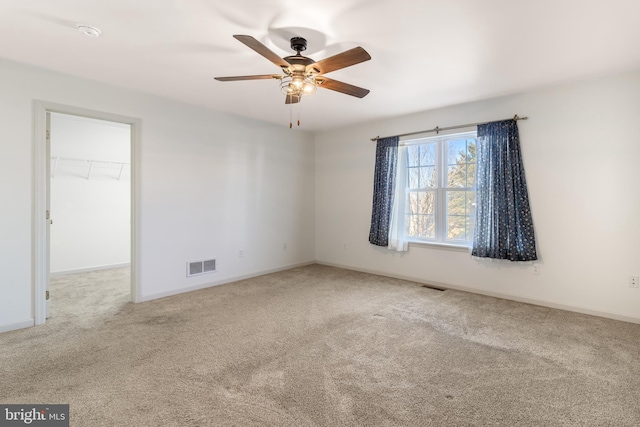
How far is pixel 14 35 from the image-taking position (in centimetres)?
248

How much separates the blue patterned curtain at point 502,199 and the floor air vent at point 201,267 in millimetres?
3589

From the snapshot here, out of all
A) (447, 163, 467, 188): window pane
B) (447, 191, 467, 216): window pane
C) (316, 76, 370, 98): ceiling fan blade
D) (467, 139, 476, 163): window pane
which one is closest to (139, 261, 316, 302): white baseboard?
(447, 191, 467, 216): window pane

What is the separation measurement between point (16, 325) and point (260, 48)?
343 cm

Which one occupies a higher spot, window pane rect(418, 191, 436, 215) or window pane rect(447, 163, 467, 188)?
window pane rect(447, 163, 467, 188)

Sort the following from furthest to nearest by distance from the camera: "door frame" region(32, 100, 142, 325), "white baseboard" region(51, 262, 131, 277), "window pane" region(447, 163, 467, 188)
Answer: "white baseboard" region(51, 262, 131, 277), "window pane" region(447, 163, 467, 188), "door frame" region(32, 100, 142, 325)

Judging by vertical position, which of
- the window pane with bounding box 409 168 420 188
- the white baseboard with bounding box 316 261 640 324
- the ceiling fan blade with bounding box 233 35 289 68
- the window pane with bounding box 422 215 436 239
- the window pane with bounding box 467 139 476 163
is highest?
the ceiling fan blade with bounding box 233 35 289 68

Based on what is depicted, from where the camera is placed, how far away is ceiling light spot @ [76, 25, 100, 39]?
2.34 m

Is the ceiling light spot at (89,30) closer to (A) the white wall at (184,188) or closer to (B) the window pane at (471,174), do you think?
(A) the white wall at (184,188)

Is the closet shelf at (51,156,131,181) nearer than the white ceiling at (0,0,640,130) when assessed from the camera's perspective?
No

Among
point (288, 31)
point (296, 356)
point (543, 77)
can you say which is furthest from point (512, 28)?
point (296, 356)

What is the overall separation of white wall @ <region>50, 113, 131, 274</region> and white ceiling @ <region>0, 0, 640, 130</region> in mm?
2576

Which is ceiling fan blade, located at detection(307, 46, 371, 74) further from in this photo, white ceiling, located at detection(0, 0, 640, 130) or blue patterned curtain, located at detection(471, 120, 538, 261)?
blue patterned curtain, located at detection(471, 120, 538, 261)

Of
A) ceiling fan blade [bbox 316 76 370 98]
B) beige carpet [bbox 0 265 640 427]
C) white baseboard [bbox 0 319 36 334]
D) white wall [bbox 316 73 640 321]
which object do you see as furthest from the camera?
white wall [bbox 316 73 640 321]

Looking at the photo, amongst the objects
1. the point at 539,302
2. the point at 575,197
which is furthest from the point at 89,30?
the point at 539,302
